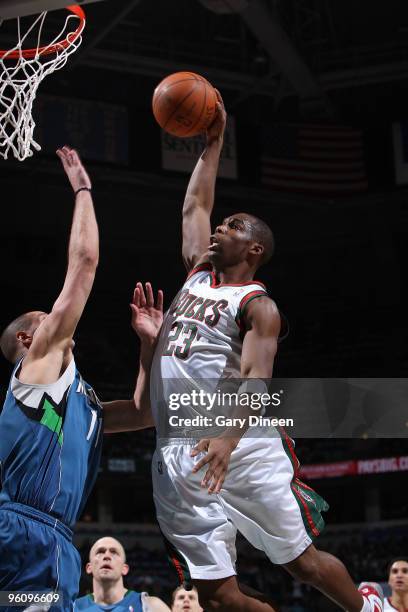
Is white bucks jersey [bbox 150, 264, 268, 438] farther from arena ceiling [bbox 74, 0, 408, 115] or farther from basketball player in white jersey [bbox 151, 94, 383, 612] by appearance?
arena ceiling [bbox 74, 0, 408, 115]

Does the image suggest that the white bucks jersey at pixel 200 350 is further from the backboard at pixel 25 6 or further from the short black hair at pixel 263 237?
the backboard at pixel 25 6

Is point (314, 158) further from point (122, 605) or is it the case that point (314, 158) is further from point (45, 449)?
point (45, 449)

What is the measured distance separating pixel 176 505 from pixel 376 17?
11.4 m

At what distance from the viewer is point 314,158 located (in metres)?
14.0

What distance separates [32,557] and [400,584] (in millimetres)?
3803

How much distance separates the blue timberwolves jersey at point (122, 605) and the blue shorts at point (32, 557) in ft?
7.94

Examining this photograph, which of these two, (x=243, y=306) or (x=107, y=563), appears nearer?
(x=243, y=306)

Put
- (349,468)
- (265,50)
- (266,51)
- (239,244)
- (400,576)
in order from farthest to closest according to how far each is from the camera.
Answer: (349,468) < (265,50) < (266,51) < (400,576) < (239,244)

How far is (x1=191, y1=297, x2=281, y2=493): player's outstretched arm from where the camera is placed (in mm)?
3844

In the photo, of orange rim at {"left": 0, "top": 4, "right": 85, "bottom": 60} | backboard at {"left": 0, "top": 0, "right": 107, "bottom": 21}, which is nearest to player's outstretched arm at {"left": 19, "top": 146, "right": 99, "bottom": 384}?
backboard at {"left": 0, "top": 0, "right": 107, "bottom": 21}

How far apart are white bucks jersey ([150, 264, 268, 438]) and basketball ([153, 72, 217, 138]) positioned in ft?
3.20

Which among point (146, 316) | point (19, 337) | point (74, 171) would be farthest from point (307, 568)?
point (74, 171)

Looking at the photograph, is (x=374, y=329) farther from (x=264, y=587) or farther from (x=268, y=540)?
(x=268, y=540)

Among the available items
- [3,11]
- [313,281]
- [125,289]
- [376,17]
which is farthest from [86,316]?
[3,11]
